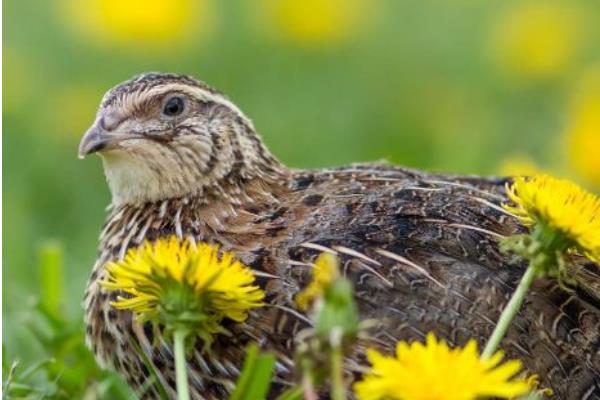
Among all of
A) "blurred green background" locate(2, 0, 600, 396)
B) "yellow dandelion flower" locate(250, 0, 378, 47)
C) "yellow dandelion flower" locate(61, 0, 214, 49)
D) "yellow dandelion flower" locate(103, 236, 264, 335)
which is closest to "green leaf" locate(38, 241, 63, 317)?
"blurred green background" locate(2, 0, 600, 396)

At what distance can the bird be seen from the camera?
4031mm

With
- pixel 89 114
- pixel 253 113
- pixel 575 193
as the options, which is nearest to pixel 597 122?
pixel 253 113

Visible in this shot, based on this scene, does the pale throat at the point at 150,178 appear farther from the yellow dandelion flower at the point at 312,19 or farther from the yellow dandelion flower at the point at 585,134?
the yellow dandelion flower at the point at 312,19

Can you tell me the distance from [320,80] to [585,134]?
2.40m

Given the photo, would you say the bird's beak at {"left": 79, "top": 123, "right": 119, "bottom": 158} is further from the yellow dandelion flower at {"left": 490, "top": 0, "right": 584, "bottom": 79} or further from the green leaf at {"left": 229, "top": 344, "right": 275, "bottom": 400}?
the yellow dandelion flower at {"left": 490, "top": 0, "right": 584, "bottom": 79}

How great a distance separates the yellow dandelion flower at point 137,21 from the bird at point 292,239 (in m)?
4.02

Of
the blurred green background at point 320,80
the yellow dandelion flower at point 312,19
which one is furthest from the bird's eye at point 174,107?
the yellow dandelion flower at point 312,19

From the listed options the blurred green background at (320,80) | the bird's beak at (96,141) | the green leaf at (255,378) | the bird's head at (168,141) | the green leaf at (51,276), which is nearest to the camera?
the green leaf at (255,378)

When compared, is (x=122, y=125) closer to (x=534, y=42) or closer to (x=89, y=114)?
(x=89, y=114)

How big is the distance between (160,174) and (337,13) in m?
5.05

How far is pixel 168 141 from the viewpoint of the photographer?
451 cm

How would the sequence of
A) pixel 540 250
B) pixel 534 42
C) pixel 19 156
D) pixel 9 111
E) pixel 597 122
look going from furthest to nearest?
pixel 534 42, pixel 9 111, pixel 19 156, pixel 597 122, pixel 540 250

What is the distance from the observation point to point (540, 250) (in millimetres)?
3482

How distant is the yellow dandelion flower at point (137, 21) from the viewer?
8633 millimetres
